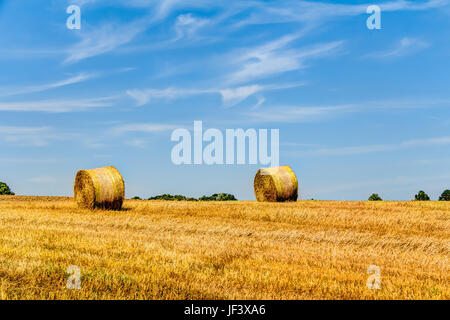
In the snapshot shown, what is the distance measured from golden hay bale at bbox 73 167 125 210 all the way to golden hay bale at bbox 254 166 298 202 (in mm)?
8923

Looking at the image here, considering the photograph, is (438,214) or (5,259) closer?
(5,259)

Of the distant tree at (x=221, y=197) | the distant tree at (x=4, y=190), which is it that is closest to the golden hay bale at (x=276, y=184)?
the distant tree at (x=221, y=197)

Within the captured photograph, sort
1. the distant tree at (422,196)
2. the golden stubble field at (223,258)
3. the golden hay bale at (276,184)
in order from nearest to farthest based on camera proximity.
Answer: the golden stubble field at (223,258), the golden hay bale at (276,184), the distant tree at (422,196)

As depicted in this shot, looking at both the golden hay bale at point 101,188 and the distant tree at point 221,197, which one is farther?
the distant tree at point 221,197

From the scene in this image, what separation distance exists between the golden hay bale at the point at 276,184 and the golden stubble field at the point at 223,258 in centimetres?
889

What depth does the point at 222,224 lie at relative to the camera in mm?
15438

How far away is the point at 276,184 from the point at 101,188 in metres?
10.0

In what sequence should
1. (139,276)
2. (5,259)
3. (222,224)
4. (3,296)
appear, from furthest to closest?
(222,224), (5,259), (139,276), (3,296)

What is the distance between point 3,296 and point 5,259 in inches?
96.7

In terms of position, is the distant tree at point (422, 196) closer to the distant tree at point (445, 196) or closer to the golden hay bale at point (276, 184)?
the distant tree at point (445, 196)

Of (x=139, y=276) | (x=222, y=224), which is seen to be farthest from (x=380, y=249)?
(x=139, y=276)

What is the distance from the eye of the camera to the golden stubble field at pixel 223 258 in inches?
256

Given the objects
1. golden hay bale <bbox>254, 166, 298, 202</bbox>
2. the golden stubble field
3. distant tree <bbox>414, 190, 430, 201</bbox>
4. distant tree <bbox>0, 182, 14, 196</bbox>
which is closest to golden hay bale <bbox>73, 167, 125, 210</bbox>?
the golden stubble field

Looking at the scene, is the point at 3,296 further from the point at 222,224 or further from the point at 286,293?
the point at 222,224
